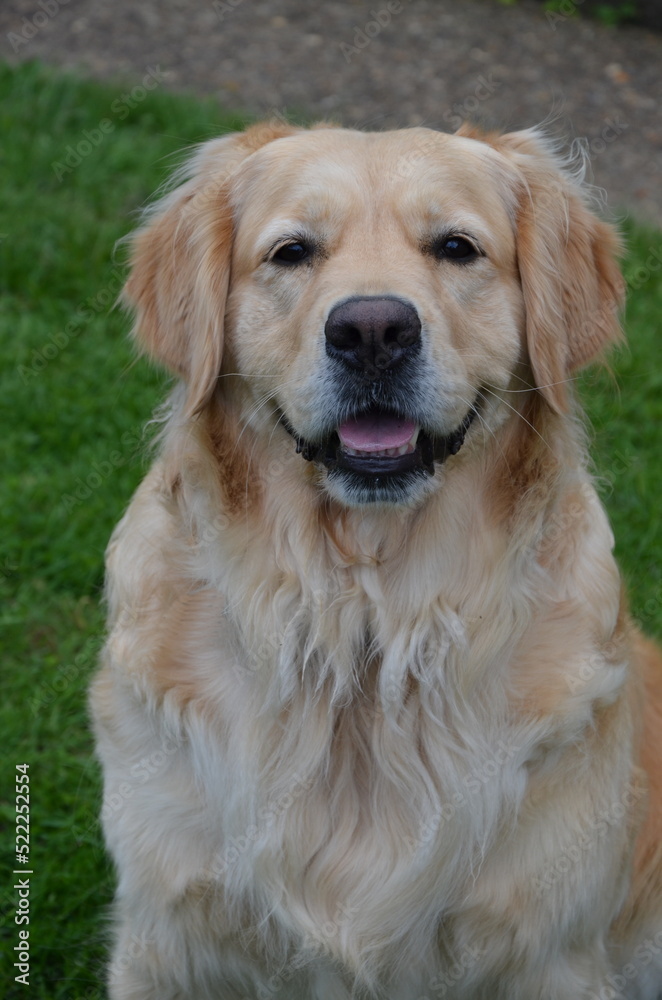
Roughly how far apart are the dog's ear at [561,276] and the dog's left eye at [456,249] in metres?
0.18

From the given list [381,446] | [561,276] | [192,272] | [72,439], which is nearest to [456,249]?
[561,276]

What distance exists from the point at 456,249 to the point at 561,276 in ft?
1.05

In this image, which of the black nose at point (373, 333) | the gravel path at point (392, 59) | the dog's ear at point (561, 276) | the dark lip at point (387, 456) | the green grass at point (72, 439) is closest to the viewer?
the black nose at point (373, 333)

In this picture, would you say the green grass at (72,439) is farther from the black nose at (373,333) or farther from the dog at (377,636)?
the black nose at (373,333)

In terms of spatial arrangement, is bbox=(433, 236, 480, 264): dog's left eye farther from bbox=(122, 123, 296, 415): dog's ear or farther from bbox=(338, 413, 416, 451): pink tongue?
bbox=(122, 123, 296, 415): dog's ear

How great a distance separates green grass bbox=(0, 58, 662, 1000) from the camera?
3938 millimetres

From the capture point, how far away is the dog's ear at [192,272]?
2936 millimetres

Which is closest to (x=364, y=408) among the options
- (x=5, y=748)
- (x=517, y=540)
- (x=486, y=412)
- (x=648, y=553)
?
(x=486, y=412)

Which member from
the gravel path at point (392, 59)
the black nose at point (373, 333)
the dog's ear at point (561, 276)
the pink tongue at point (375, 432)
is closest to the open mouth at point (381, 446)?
the pink tongue at point (375, 432)

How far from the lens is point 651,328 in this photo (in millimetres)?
6297

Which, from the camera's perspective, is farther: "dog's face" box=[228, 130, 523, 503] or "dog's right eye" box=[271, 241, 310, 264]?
"dog's right eye" box=[271, 241, 310, 264]

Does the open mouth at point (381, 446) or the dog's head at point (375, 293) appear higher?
the dog's head at point (375, 293)

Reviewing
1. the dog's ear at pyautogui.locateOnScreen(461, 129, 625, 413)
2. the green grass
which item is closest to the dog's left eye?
the dog's ear at pyautogui.locateOnScreen(461, 129, 625, 413)

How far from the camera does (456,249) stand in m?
2.88
